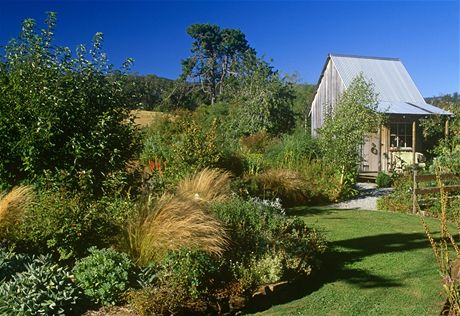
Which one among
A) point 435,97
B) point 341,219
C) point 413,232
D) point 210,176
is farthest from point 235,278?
point 435,97

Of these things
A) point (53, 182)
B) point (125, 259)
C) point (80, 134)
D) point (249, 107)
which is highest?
point (249, 107)

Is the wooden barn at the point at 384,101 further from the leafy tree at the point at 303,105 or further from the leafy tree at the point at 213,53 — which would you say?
the leafy tree at the point at 213,53

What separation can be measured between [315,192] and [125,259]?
10504 mm

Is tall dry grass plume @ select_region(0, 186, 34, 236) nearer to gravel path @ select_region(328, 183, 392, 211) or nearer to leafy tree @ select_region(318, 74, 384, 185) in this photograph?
gravel path @ select_region(328, 183, 392, 211)

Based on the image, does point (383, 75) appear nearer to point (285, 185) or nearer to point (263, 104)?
point (263, 104)

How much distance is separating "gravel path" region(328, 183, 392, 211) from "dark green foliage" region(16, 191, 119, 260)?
9628 millimetres

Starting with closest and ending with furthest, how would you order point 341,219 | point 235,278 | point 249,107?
point 235,278, point 341,219, point 249,107

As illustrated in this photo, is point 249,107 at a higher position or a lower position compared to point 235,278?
higher

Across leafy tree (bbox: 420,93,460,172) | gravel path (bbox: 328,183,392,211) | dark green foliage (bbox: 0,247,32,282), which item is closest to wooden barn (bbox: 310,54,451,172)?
leafy tree (bbox: 420,93,460,172)

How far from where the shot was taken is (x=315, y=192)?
15.9 metres

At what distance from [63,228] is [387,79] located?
23278 mm

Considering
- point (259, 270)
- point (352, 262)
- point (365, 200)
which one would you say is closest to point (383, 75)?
point (365, 200)

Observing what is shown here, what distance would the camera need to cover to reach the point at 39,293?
5.16 metres

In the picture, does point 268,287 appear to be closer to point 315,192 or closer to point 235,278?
point 235,278
